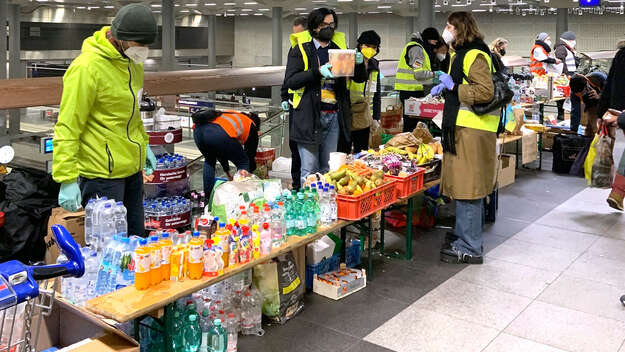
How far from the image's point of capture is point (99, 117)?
3.40 m

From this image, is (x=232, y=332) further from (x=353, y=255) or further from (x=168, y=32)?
(x=168, y=32)

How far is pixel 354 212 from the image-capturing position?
13.7 ft

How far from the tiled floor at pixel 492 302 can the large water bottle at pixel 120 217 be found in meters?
0.92

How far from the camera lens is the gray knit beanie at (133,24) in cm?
320

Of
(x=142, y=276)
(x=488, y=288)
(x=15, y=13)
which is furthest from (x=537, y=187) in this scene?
(x=15, y=13)

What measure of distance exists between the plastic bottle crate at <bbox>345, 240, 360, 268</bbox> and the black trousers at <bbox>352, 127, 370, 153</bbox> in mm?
1749

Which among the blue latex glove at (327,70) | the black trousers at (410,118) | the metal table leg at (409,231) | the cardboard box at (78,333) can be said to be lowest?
the metal table leg at (409,231)

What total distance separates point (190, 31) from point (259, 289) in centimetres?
3645

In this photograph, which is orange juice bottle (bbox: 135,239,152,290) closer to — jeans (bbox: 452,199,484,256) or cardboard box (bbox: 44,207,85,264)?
cardboard box (bbox: 44,207,85,264)

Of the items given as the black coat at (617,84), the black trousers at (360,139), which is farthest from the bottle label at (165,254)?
the black coat at (617,84)

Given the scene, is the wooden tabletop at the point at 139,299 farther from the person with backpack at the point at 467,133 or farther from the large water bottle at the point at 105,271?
the person with backpack at the point at 467,133

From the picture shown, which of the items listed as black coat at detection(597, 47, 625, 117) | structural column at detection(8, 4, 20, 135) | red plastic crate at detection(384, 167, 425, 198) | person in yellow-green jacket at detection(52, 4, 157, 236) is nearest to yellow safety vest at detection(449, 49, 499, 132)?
red plastic crate at detection(384, 167, 425, 198)

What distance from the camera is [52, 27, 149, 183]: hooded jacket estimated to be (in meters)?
3.26

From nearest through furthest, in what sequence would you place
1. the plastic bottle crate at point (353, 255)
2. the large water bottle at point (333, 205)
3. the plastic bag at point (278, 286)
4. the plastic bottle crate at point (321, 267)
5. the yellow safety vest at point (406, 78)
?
1. the plastic bag at point (278, 286)
2. the large water bottle at point (333, 205)
3. the plastic bottle crate at point (321, 267)
4. the plastic bottle crate at point (353, 255)
5. the yellow safety vest at point (406, 78)
